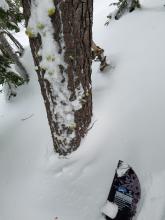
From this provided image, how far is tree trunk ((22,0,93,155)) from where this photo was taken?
2195 millimetres

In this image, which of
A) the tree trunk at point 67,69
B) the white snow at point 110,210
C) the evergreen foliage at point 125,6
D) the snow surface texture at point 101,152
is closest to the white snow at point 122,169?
the snow surface texture at point 101,152

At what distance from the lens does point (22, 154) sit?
412 centimetres

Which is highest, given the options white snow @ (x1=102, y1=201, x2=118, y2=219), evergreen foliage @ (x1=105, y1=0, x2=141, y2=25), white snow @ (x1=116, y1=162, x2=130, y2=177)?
evergreen foliage @ (x1=105, y1=0, x2=141, y2=25)

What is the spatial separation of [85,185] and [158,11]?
4545 mm

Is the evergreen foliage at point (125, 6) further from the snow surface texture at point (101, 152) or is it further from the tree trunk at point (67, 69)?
the tree trunk at point (67, 69)

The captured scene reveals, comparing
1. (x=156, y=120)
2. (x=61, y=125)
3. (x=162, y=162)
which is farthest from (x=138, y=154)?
(x=61, y=125)

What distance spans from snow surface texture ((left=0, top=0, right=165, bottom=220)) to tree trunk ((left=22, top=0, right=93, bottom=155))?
0.33m

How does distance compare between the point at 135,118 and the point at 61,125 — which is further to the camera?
the point at 135,118

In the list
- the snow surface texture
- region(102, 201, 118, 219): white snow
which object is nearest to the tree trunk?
the snow surface texture

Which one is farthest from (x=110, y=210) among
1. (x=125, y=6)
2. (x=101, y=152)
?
(x=125, y=6)

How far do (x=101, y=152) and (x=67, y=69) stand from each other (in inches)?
52.5

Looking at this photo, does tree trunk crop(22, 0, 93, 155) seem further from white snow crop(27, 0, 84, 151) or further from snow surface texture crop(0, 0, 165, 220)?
snow surface texture crop(0, 0, 165, 220)

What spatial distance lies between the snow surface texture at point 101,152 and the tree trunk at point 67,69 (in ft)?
1.07

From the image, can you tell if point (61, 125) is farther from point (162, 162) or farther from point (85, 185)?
point (162, 162)
